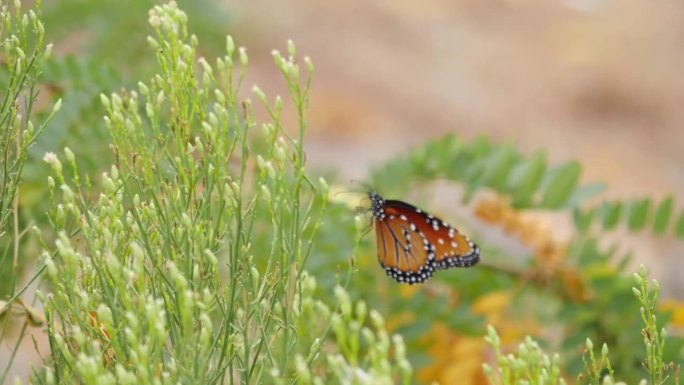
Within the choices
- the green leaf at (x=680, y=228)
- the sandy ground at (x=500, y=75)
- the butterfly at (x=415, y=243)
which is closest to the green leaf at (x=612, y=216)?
the green leaf at (x=680, y=228)

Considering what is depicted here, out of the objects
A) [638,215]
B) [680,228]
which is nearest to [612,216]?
[638,215]

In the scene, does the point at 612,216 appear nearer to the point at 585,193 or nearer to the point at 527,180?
the point at 585,193

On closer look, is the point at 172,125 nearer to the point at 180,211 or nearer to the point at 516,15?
the point at 180,211

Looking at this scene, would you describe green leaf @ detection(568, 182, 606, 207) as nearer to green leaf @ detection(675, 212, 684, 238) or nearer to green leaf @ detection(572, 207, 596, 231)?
green leaf @ detection(572, 207, 596, 231)

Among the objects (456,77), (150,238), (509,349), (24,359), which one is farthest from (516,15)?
(150,238)

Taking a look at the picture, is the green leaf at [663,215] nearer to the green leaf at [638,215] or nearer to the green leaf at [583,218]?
the green leaf at [638,215]

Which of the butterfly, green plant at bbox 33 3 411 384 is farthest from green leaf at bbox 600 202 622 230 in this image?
green plant at bbox 33 3 411 384
